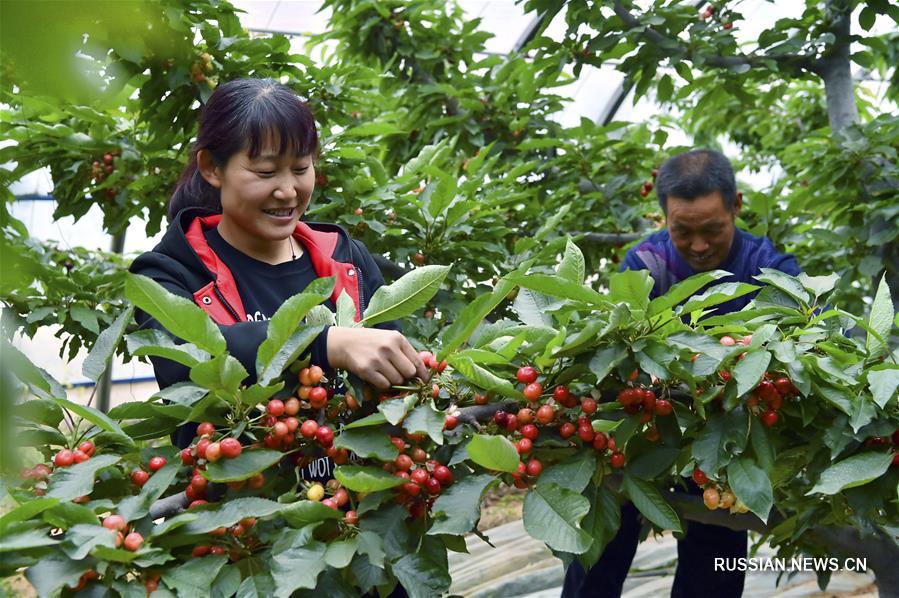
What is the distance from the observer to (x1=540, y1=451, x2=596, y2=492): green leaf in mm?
1119

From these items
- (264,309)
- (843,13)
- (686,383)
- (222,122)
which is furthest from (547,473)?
(843,13)

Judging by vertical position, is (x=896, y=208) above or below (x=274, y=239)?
below

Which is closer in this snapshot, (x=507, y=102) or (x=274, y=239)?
(x=274, y=239)

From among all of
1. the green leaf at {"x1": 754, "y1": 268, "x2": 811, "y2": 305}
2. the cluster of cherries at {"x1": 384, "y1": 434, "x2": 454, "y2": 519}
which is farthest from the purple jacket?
the cluster of cherries at {"x1": 384, "y1": 434, "x2": 454, "y2": 519}

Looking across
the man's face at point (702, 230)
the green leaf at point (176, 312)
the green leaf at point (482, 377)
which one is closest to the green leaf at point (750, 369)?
the green leaf at point (482, 377)

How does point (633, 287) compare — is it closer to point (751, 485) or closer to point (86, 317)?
point (751, 485)

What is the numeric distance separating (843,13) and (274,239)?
2.29m

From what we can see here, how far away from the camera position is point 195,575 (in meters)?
0.96

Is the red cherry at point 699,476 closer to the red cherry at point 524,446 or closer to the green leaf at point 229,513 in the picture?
the red cherry at point 524,446

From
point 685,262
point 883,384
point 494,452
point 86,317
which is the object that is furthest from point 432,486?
point 86,317

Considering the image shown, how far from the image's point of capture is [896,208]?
2771 mm

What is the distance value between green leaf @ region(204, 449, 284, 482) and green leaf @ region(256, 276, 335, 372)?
0.32ft

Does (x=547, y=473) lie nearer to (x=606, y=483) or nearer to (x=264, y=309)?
(x=606, y=483)

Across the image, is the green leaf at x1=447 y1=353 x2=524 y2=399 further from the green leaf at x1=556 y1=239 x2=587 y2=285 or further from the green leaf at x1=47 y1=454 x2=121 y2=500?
the green leaf at x1=47 y1=454 x2=121 y2=500
